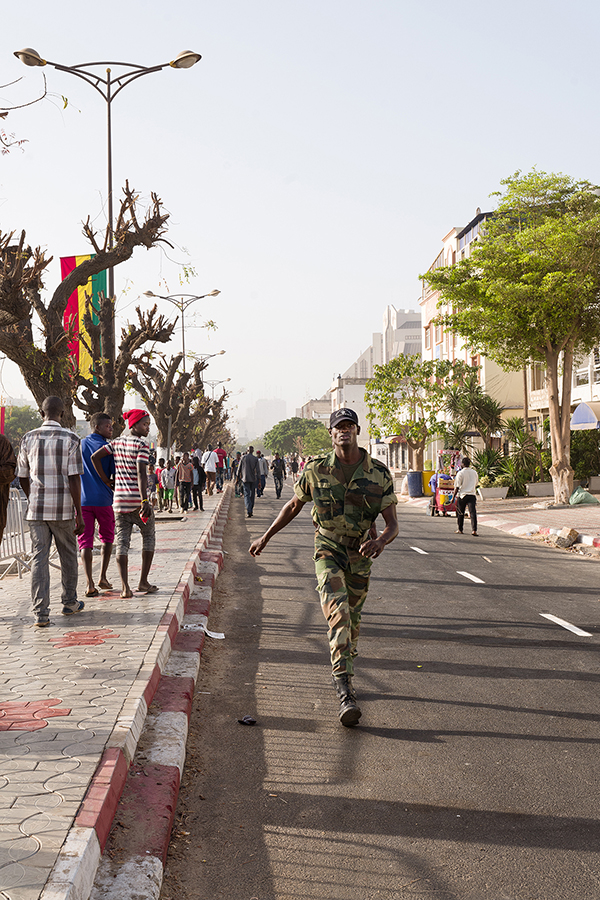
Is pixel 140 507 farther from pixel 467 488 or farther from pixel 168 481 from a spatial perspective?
pixel 168 481

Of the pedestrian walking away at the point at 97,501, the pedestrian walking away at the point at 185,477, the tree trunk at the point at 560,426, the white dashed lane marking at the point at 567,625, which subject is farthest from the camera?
the pedestrian walking away at the point at 185,477

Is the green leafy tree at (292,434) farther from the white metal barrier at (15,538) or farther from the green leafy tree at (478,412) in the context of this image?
the white metal barrier at (15,538)

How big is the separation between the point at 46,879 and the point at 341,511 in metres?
3.08

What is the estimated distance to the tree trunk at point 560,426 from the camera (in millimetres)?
25234

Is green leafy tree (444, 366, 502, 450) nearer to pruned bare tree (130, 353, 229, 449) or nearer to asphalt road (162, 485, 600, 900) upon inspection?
pruned bare tree (130, 353, 229, 449)

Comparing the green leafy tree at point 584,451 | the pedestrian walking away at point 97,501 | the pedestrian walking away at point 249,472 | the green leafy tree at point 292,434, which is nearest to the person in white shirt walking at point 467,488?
the pedestrian walking away at point 249,472

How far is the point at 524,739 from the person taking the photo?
5035 millimetres

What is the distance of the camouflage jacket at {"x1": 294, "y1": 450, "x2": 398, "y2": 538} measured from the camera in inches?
221

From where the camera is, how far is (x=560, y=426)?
26047 mm

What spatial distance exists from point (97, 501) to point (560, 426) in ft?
63.4

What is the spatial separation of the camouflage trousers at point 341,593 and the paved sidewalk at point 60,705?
1239 millimetres

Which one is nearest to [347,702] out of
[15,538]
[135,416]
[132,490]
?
[132,490]

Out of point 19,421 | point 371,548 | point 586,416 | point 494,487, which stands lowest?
point 494,487

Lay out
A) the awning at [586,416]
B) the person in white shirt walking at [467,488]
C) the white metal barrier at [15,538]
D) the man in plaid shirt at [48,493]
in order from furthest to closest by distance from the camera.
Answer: the awning at [586,416] → the person in white shirt walking at [467,488] → the white metal barrier at [15,538] → the man in plaid shirt at [48,493]
